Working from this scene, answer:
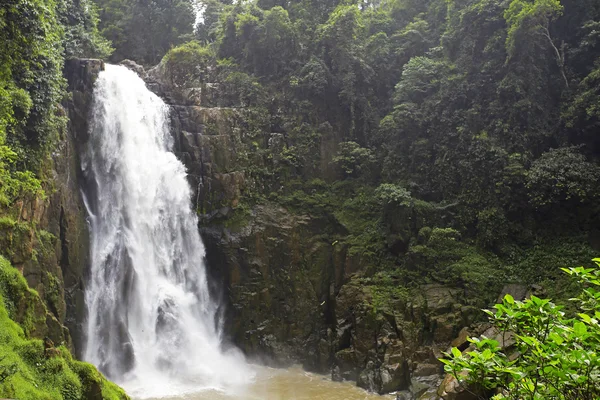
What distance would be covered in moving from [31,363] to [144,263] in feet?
27.1

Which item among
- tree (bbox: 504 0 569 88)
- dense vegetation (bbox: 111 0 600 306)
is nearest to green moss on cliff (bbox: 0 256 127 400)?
dense vegetation (bbox: 111 0 600 306)

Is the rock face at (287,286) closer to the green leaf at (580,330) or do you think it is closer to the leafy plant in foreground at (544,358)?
the leafy plant in foreground at (544,358)

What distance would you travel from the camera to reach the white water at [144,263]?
15.5 m

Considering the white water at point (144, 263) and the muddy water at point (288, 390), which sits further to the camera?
the white water at point (144, 263)

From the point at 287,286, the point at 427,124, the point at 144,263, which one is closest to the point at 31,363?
the point at 144,263

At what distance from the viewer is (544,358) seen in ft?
10.7

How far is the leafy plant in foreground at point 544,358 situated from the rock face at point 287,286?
42.0ft

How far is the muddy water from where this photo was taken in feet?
48.2

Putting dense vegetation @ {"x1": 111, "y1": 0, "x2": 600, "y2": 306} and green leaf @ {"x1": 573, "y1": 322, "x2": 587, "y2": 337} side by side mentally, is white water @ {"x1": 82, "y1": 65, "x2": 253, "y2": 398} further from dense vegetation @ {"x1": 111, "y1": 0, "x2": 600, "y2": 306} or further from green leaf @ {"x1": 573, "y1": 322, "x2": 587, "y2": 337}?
green leaf @ {"x1": 573, "y1": 322, "x2": 587, "y2": 337}

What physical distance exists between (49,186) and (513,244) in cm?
1660

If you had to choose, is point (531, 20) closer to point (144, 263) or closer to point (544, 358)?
point (144, 263)

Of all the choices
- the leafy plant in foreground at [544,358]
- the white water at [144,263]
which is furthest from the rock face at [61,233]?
the leafy plant in foreground at [544,358]

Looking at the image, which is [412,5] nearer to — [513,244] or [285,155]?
[285,155]

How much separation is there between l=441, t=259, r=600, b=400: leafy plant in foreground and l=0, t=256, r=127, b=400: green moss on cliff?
7337 millimetres
